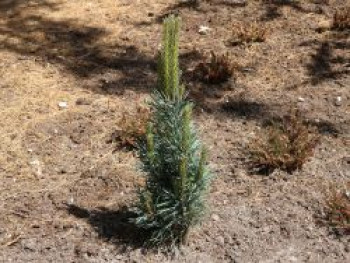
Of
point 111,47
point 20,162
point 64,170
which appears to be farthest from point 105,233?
point 111,47

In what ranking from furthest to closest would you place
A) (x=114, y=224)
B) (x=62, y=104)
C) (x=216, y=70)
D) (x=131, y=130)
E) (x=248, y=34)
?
1. (x=248, y=34)
2. (x=216, y=70)
3. (x=62, y=104)
4. (x=131, y=130)
5. (x=114, y=224)

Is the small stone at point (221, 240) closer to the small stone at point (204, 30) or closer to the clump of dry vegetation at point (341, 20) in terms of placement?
the small stone at point (204, 30)

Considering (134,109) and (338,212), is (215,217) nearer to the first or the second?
(338,212)

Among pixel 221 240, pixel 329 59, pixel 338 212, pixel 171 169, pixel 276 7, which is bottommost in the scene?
pixel 221 240

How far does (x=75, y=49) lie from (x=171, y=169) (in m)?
3.78

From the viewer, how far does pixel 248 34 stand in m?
7.42

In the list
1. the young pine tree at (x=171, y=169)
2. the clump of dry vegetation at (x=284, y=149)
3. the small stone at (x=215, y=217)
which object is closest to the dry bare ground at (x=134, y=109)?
the small stone at (x=215, y=217)

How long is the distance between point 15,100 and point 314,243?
12.0 ft

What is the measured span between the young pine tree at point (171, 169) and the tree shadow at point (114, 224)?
19cm

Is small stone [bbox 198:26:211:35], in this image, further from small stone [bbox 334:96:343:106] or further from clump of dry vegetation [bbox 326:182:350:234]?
clump of dry vegetation [bbox 326:182:350:234]

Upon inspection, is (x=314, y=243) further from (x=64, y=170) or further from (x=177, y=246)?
(x=64, y=170)

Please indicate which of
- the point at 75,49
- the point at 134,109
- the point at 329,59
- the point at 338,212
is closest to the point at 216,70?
the point at 134,109

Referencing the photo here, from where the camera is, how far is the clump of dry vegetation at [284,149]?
17.8ft

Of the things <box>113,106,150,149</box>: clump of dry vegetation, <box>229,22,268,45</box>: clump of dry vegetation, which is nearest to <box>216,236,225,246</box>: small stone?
A: <box>113,106,150,149</box>: clump of dry vegetation
